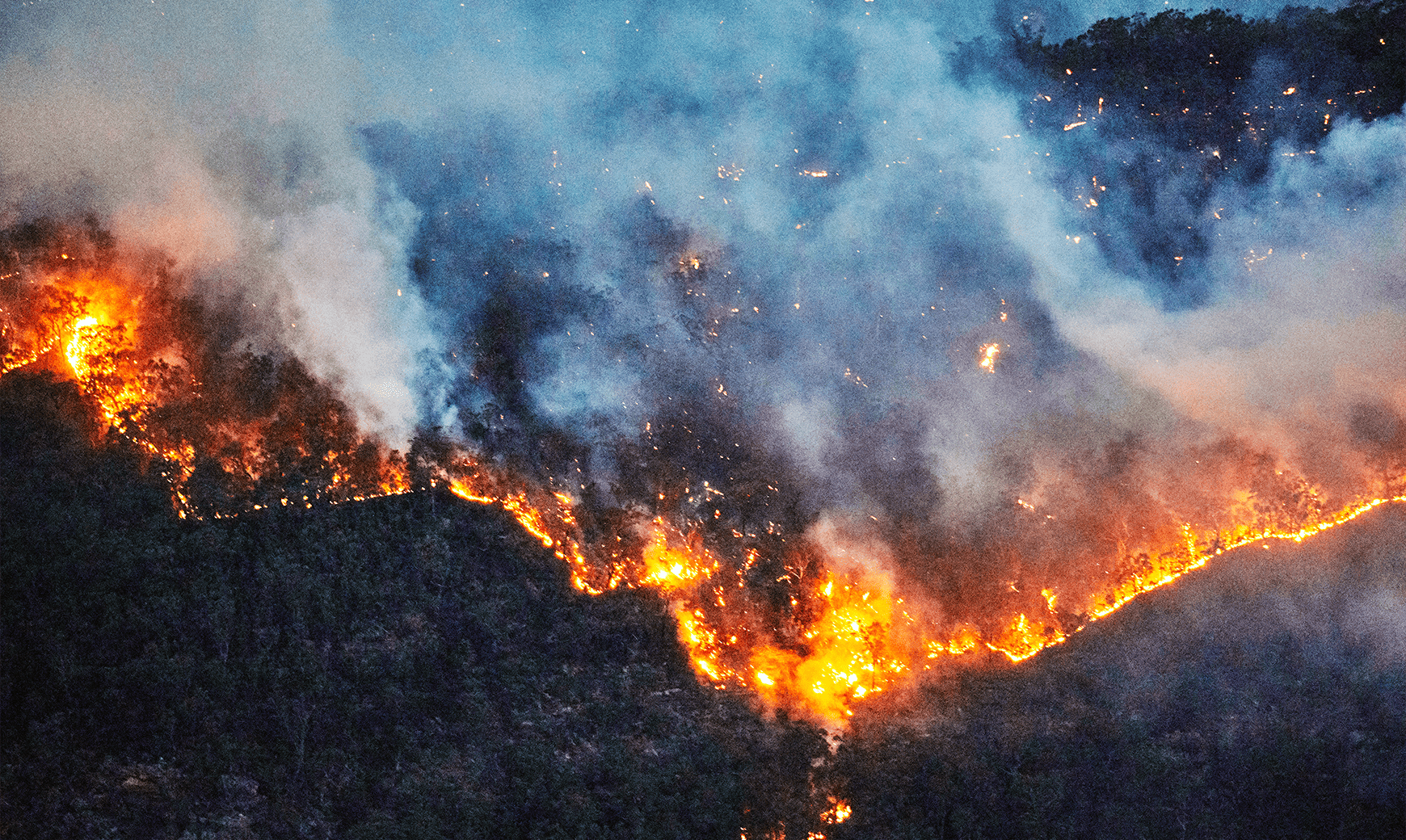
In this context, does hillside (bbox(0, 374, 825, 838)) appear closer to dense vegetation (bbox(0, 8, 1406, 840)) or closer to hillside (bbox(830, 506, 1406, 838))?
dense vegetation (bbox(0, 8, 1406, 840))

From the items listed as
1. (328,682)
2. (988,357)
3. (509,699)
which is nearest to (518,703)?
(509,699)

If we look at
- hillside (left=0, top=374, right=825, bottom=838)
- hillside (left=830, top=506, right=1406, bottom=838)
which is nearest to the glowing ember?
hillside (left=830, top=506, right=1406, bottom=838)

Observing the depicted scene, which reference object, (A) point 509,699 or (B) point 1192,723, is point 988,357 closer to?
(B) point 1192,723

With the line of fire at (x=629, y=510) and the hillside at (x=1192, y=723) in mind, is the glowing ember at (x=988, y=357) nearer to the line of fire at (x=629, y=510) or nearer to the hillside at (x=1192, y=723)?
the line of fire at (x=629, y=510)

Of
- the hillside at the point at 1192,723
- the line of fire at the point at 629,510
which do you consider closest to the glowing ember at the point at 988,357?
the line of fire at the point at 629,510

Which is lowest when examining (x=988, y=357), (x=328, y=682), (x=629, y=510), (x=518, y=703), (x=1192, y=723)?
(x=1192, y=723)

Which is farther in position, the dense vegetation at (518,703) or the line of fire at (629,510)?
the line of fire at (629,510)

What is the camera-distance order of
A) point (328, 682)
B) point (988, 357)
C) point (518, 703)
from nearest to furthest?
point (328, 682)
point (518, 703)
point (988, 357)

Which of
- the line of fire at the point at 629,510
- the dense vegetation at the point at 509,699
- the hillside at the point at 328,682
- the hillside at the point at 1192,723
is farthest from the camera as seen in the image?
the line of fire at the point at 629,510

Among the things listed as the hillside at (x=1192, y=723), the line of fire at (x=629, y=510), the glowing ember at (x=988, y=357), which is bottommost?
the hillside at (x=1192, y=723)

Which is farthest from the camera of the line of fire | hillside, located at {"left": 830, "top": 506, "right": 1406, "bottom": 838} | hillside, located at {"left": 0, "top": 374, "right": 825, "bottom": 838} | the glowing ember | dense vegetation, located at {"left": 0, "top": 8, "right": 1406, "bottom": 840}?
the glowing ember

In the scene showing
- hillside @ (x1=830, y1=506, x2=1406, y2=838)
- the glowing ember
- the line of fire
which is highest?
the glowing ember

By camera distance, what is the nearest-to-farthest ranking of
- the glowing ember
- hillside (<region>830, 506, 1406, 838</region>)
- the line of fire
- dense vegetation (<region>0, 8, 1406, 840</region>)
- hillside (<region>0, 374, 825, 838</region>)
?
1. hillside (<region>0, 374, 825, 838</region>)
2. dense vegetation (<region>0, 8, 1406, 840</region>)
3. hillside (<region>830, 506, 1406, 838</region>)
4. the line of fire
5. the glowing ember
